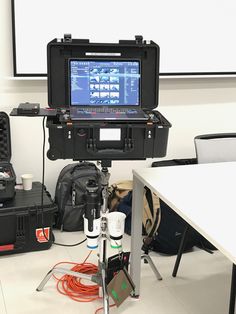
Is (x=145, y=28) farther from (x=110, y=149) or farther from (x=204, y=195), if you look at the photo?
(x=204, y=195)

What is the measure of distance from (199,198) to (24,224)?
129 cm

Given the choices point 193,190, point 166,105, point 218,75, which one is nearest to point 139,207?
point 193,190

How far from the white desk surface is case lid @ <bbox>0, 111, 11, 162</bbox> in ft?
3.84

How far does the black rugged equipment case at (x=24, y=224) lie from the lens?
2.78 metres

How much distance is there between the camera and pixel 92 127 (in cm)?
197

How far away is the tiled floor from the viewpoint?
92.4 inches

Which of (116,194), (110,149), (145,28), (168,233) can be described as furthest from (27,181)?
(145,28)

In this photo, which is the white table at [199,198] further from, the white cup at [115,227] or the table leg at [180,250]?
the table leg at [180,250]

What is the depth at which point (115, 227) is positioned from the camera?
2145 millimetres

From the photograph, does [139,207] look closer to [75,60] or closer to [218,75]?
[75,60]

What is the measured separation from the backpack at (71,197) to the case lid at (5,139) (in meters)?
0.39

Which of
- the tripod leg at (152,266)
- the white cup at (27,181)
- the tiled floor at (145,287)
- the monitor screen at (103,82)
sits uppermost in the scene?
the monitor screen at (103,82)

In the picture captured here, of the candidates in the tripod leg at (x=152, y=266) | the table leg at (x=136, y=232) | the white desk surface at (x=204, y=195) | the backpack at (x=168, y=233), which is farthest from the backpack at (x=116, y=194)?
the white desk surface at (x=204, y=195)

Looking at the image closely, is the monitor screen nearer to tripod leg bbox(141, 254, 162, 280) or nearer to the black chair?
the black chair
